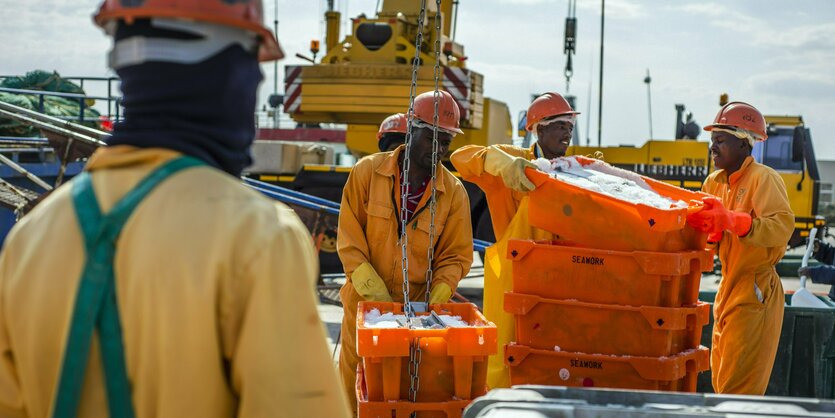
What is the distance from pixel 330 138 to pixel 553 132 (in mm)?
34269

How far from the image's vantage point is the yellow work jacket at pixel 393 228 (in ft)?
16.1

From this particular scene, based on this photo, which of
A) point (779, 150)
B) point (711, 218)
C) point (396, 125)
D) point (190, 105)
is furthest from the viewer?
point (779, 150)

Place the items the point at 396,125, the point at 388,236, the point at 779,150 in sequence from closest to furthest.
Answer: the point at 388,236 → the point at 396,125 → the point at 779,150

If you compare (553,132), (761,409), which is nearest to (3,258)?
(761,409)

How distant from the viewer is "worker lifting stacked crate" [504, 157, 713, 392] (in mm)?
4145

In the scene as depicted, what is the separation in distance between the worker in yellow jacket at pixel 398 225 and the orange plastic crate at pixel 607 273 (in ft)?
2.06

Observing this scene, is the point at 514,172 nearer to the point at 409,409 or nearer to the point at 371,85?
the point at 409,409

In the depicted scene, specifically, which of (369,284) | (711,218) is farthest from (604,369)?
(369,284)

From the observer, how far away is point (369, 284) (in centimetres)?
475

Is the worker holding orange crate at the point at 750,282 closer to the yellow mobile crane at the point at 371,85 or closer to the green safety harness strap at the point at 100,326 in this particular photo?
the green safety harness strap at the point at 100,326

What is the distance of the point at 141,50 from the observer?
166 cm

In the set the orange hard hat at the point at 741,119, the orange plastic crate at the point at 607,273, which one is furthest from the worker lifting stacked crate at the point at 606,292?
the orange hard hat at the point at 741,119

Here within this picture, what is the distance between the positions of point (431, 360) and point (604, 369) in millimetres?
964

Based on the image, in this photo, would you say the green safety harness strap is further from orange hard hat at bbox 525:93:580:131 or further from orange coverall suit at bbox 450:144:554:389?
orange hard hat at bbox 525:93:580:131
